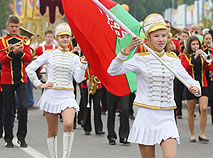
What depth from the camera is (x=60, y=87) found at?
8.74 m

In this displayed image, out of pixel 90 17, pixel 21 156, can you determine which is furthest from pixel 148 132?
pixel 21 156

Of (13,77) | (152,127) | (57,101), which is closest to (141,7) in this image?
(13,77)

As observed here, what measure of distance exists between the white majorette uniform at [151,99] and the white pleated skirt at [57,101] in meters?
2.44

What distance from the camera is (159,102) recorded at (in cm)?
630

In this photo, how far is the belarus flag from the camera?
6.96 meters

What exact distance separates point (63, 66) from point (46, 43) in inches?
258

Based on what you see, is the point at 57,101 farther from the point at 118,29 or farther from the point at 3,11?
the point at 3,11

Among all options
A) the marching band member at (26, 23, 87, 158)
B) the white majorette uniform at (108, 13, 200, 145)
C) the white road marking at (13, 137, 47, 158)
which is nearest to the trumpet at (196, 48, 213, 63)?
the marching band member at (26, 23, 87, 158)

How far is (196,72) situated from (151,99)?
205 inches

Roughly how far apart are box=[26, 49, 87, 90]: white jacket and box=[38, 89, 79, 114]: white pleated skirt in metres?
0.09

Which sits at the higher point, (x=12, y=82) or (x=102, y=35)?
(x=102, y=35)

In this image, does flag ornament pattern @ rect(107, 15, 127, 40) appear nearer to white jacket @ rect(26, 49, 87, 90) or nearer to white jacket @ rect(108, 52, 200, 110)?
white jacket @ rect(108, 52, 200, 110)

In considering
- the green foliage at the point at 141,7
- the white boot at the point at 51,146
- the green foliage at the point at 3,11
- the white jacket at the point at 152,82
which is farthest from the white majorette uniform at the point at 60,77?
the green foliage at the point at 3,11

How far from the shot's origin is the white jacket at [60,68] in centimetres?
879
